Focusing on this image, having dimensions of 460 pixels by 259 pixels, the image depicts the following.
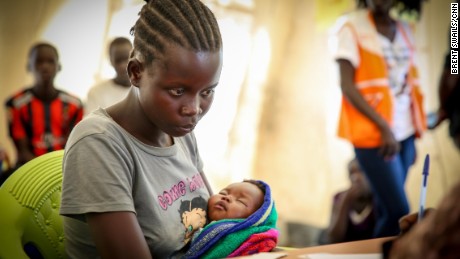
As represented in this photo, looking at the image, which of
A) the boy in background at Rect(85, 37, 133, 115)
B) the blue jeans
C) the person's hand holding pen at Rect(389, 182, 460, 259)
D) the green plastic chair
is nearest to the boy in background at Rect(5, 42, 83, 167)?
the boy in background at Rect(85, 37, 133, 115)

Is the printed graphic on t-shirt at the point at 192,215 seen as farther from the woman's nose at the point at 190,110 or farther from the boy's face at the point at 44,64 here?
the boy's face at the point at 44,64

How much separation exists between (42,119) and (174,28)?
3045 millimetres

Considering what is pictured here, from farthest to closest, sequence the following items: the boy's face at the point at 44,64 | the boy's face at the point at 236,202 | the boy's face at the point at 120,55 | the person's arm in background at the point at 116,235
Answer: the boy's face at the point at 44,64 < the boy's face at the point at 120,55 < the boy's face at the point at 236,202 < the person's arm in background at the point at 116,235

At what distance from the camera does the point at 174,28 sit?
1.28 metres

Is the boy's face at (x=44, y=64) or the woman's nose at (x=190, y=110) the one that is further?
the boy's face at (x=44, y=64)

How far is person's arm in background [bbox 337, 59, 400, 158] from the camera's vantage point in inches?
135

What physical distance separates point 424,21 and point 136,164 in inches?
116

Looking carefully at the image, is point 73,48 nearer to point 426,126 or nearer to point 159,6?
point 426,126

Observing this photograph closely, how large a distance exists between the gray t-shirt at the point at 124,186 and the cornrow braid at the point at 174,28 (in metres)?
0.19

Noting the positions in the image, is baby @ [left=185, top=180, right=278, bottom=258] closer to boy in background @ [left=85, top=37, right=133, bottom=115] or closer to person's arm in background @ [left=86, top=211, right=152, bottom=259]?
person's arm in background @ [left=86, top=211, right=152, bottom=259]

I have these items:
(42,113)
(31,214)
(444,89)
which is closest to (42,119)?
(42,113)

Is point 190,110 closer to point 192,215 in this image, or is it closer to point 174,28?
point 174,28

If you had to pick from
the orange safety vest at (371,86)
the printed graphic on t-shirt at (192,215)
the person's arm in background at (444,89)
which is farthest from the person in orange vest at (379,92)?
the printed graphic on t-shirt at (192,215)

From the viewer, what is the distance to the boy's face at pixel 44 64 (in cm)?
418
